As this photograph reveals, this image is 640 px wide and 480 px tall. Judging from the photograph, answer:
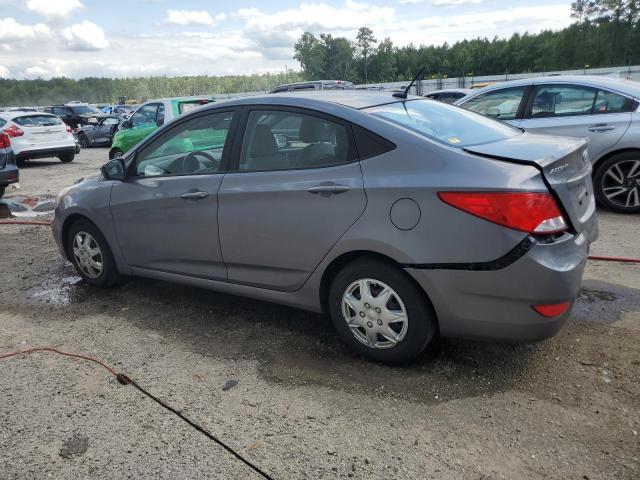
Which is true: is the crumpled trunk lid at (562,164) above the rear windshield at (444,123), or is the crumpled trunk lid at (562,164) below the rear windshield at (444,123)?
below

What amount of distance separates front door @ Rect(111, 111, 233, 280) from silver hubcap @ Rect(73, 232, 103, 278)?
397mm

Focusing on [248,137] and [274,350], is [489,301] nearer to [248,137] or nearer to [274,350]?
[274,350]

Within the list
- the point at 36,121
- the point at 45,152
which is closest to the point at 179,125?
the point at 45,152

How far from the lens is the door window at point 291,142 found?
3254mm

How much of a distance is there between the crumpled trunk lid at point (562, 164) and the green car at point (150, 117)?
1065 cm

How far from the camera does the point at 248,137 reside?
3.69m

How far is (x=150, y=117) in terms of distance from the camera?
42.8ft

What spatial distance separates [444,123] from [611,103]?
4116 millimetres

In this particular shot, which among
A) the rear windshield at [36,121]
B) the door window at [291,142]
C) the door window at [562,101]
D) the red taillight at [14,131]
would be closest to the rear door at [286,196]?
the door window at [291,142]

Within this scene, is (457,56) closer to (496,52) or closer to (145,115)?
(496,52)

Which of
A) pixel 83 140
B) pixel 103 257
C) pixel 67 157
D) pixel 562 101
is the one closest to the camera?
pixel 103 257

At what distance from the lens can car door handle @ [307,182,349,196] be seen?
3.11 meters

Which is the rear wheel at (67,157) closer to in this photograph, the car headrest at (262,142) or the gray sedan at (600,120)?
the gray sedan at (600,120)

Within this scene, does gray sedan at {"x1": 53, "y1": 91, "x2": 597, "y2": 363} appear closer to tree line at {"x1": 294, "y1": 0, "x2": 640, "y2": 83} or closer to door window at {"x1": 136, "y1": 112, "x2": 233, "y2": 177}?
door window at {"x1": 136, "y1": 112, "x2": 233, "y2": 177}
